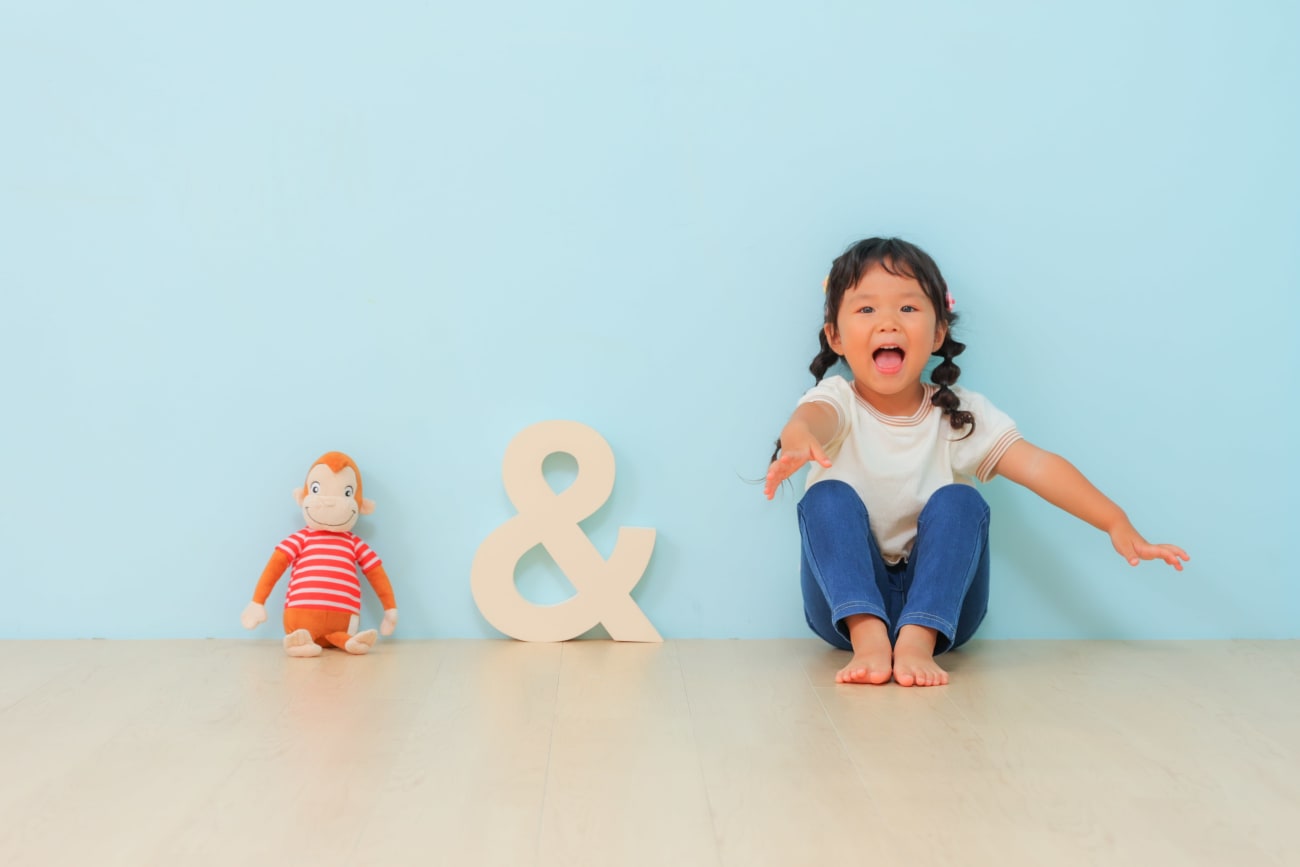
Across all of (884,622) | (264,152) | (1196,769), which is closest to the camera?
(1196,769)

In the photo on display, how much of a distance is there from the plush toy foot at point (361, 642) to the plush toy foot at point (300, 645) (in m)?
0.04

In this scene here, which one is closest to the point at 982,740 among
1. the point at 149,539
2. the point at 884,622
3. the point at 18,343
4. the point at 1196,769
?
the point at 1196,769

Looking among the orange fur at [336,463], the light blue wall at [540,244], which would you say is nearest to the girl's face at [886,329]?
the light blue wall at [540,244]

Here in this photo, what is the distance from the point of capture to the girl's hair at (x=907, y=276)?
1630 mm

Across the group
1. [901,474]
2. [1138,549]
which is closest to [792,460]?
[901,474]

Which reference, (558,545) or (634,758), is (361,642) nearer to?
(558,545)

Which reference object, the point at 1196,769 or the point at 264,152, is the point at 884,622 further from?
the point at 264,152

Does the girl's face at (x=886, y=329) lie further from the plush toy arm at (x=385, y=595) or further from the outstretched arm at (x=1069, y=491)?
the plush toy arm at (x=385, y=595)

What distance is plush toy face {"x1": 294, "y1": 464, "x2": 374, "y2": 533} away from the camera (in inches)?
64.0

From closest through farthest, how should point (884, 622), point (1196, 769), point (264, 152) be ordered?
1. point (1196, 769)
2. point (884, 622)
3. point (264, 152)

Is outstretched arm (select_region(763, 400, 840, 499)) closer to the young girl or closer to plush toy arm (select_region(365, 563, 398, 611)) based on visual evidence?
the young girl

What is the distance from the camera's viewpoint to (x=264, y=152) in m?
1.69

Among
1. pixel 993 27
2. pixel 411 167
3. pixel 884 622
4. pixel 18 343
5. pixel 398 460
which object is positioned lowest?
pixel 884 622

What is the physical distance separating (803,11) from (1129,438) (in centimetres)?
79
